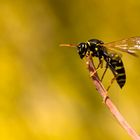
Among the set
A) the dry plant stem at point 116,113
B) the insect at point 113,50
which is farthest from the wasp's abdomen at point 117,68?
the dry plant stem at point 116,113

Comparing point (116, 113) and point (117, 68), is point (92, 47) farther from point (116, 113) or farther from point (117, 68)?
point (116, 113)

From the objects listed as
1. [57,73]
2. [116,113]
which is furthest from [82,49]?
[57,73]

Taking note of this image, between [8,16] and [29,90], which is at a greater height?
[8,16]

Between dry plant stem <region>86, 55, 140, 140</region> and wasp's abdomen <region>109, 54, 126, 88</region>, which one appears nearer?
dry plant stem <region>86, 55, 140, 140</region>

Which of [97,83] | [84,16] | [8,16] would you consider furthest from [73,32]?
[97,83]

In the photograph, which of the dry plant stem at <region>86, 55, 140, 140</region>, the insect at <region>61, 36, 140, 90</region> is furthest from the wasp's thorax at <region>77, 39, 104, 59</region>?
the dry plant stem at <region>86, 55, 140, 140</region>

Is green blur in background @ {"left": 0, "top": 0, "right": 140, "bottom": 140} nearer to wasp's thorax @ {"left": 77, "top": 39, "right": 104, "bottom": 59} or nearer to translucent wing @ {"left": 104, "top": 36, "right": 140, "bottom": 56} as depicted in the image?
wasp's thorax @ {"left": 77, "top": 39, "right": 104, "bottom": 59}

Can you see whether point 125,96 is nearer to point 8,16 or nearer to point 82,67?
point 82,67

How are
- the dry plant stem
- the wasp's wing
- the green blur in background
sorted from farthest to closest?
the green blur in background, the wasp's wing, the dry plant stem
